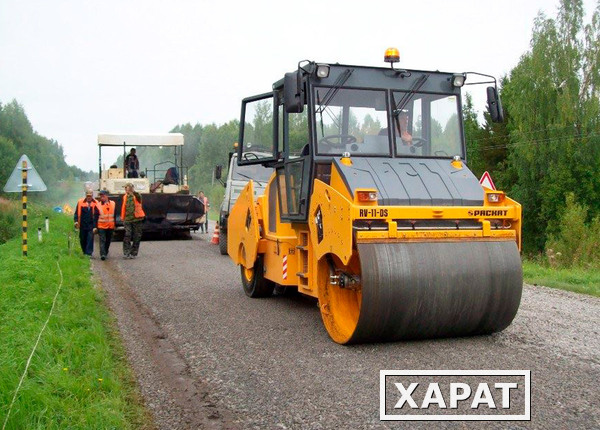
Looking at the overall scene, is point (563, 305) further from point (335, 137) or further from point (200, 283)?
point (200, 283)

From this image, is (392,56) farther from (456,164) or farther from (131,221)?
(131,221)

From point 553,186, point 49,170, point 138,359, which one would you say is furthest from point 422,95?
point 49,170

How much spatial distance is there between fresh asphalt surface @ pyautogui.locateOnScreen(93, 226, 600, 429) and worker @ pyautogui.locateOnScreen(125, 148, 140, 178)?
1254 cm

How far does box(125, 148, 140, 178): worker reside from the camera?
21844mm

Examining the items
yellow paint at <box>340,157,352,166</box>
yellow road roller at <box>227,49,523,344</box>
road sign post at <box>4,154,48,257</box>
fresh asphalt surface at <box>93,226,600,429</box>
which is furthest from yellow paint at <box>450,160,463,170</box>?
road sign post at <box>4,154,48,257</box>

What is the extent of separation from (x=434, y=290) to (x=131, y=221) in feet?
35.3

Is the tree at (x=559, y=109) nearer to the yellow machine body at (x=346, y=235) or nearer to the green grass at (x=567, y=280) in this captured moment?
the green grass at (x=567, y=280)

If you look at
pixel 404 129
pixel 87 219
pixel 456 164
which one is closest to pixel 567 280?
pixel 456 164

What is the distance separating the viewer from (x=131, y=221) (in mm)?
15789

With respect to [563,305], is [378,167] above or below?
above

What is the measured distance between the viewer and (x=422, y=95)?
7.77 m

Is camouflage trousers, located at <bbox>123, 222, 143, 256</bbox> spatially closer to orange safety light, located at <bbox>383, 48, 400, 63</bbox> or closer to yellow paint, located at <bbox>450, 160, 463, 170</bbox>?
orange safety light, located at <bbox>383, 48, 400, 63</bbox>

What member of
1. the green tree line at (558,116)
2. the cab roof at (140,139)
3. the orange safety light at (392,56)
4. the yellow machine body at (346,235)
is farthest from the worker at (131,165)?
the green tree line at (558,116)

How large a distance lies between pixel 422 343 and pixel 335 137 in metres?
2.32
